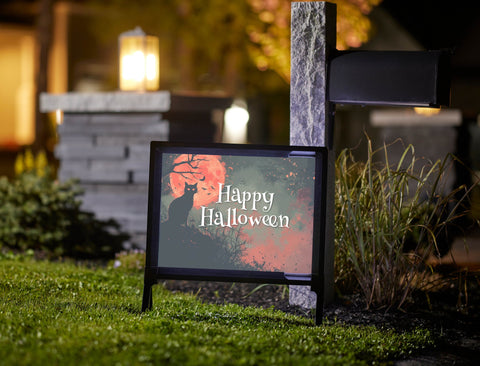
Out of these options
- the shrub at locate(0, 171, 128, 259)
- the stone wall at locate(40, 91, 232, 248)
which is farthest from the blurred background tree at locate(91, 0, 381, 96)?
the shrub at locate(0, 171, 128, 259)

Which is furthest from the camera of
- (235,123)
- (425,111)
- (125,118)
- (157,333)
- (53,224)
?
(425,111)

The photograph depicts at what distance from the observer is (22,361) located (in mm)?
4414

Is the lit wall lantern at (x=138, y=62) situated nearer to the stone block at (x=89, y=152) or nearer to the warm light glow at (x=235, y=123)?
the stone block at (x=89, y=152)

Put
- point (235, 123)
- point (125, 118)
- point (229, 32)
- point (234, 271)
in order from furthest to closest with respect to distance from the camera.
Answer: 1. point (229, 32)
2. point (235, 123)
3. point (125, 118)
4. point (234, 271)

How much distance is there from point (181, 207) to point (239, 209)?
18.3 inches

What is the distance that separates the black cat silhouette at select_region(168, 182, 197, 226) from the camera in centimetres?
601

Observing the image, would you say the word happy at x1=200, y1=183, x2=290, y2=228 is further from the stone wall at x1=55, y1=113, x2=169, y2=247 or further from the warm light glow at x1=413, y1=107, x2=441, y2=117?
the warm light glow at x1=413, y1=107, x2=441, y2=117

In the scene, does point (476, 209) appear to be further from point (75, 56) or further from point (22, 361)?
point (75, 56)

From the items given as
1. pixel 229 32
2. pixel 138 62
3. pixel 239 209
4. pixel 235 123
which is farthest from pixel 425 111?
pixel 239 209

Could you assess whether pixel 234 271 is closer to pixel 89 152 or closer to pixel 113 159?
pixel 113 159

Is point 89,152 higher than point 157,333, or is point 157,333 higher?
point 89,152

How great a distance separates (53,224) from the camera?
9438 millimetres

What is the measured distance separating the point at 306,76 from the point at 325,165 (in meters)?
1.09

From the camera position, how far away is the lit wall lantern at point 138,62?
10.2m
